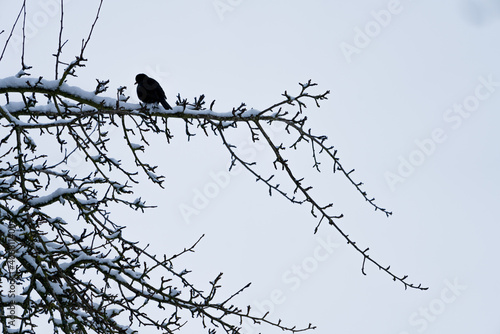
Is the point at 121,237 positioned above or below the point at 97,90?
below

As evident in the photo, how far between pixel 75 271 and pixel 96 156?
82 cm

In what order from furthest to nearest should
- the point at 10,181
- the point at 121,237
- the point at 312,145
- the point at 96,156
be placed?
1. the point at 10,181
2. the point at 96,156
3. the point at 121,237
4. the point at 312,145

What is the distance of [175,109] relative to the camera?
11.8 ft

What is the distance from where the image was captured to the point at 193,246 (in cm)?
362

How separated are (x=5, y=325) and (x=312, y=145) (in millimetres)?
2465

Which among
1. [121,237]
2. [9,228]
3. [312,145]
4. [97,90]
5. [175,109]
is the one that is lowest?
[312,145]

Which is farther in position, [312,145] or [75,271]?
[75,271]

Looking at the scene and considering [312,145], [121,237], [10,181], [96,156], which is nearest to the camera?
[312,145]

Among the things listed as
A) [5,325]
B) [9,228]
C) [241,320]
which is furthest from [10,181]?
[241,320]

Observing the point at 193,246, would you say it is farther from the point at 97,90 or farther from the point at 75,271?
the point at 97,90

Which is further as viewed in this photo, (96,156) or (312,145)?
(96,156)

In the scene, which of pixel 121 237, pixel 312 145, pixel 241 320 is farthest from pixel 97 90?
pixel 241 320

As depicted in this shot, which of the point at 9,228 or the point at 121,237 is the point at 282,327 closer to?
the point at 121,237

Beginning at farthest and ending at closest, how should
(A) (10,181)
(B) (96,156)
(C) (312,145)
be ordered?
1. (A) (10,181)
2. (B) (96,156)
3. (C) (312,145)
